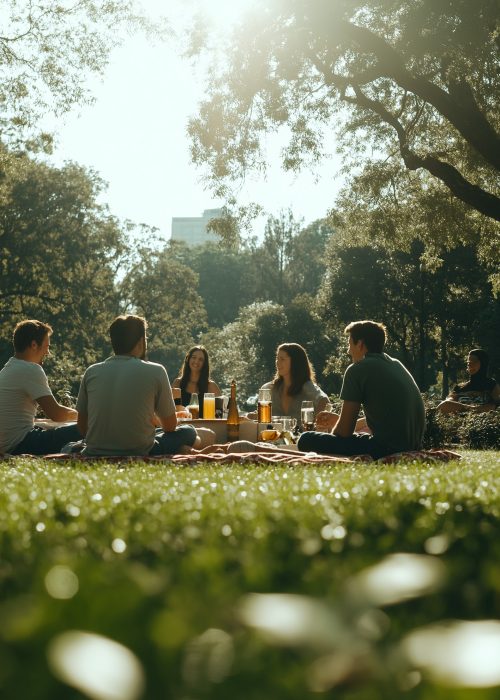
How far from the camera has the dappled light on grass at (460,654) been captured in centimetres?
87

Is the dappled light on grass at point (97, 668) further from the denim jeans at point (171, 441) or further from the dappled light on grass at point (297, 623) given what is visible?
the denim jeans at point (171, 441)

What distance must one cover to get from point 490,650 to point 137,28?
24.7m

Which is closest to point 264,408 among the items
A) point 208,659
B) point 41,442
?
point 41,442

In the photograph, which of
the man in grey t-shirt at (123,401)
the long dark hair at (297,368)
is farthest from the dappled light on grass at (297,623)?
the long dark hair at (297,368)

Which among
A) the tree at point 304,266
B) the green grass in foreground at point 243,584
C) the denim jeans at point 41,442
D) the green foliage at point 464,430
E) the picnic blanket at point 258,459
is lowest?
the green foliage at point 464,430

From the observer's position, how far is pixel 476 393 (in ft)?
69.2

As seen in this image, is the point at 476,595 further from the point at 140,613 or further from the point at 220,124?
the point at 220,124

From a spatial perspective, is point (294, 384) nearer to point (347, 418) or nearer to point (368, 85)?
point (347, 418)

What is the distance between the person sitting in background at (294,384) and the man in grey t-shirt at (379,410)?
10.3 feet

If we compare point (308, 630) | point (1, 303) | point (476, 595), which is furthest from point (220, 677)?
point (1, 303)

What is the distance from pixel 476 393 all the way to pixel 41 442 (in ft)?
40.5

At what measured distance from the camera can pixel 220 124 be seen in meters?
23.7

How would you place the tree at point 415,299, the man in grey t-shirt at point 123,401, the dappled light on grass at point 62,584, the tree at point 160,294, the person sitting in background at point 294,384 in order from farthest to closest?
the tree at point 160,294
the tree at point 415,299
the person sitting in background at point 294,384
the man in grey t-shirt at point 123,401
the dappled light on grass at point 62,584

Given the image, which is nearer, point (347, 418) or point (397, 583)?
point (397, 583)
